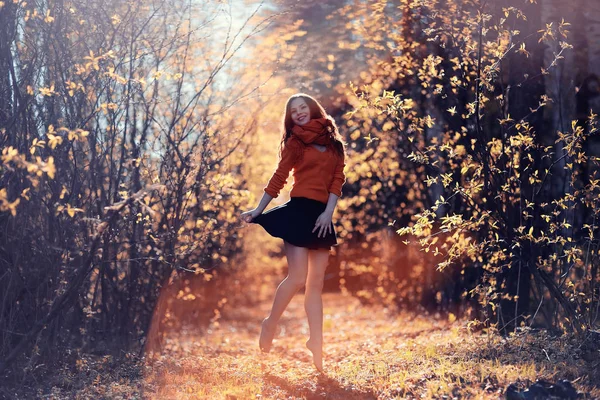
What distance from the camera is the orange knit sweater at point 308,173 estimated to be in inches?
206

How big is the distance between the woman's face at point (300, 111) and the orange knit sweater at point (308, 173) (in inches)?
5.8

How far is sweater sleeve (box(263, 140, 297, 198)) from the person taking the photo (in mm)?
5262

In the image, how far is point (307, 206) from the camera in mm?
5234

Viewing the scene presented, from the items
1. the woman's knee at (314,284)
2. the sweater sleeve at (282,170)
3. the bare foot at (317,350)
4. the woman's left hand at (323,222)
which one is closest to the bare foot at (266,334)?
the bare foot at (317,350)

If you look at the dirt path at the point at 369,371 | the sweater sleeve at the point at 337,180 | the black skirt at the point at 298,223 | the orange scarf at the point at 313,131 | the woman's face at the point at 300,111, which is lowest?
the dirt path at the point at 369,371

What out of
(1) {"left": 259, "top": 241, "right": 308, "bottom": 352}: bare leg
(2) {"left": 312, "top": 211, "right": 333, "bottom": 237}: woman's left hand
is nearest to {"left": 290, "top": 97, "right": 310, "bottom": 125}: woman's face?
(2) {"left": 312, "top": 211, "right": 333, "bottom": 237}: woman's left hand

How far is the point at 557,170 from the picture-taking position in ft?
24.7

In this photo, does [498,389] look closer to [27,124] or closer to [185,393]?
[185,393]

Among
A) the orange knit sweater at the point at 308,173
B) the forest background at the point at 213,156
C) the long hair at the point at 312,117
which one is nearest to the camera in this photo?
the forest background at the point at 213,156

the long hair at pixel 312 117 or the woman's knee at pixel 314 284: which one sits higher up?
the long hair at pixel 312 117

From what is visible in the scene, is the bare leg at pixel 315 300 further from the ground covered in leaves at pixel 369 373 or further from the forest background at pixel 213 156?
the forest background at pixel 213 156

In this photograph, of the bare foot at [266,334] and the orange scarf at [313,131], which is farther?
the bare foot at [266,334]

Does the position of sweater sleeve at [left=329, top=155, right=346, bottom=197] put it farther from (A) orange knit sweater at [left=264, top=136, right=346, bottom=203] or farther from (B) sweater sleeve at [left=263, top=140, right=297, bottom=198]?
(B) sweater sleeve at [left=263, top=140, right=297, bottom=198]

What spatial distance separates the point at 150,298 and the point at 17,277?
6.51 ft
